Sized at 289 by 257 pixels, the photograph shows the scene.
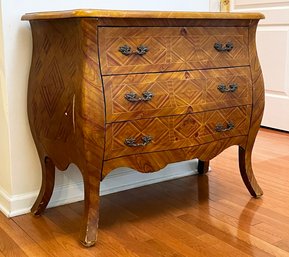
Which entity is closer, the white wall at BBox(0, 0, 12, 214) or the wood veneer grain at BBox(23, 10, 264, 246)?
the wood veneer grain at BBox(23, 10, 264, 246)

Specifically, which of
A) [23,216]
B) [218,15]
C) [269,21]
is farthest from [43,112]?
[269,21]

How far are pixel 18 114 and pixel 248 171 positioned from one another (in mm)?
1036

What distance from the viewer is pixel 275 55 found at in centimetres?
346

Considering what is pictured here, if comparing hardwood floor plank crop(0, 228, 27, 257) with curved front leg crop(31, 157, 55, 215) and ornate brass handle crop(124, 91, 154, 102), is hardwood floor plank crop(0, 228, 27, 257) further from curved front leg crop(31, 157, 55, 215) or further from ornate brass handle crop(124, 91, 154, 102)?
ornate brass handle crop(124, 91, 154, 102)

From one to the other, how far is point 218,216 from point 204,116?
1.38 feet

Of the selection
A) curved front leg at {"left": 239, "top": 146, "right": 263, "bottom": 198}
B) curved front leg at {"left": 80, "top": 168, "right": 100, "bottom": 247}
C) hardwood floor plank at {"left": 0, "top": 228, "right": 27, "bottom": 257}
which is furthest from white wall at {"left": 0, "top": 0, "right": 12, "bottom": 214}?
curved front leg at {"left": 239, "top": 146, "right": 263, "bottom": 198}

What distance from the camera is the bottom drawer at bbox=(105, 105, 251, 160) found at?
1.64 meters

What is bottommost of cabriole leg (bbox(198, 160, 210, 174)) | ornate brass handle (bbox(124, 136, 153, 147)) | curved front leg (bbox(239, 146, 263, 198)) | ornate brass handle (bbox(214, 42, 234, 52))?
cabriole leg (bbox(198, 160, 210, 174))

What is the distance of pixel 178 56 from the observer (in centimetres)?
177

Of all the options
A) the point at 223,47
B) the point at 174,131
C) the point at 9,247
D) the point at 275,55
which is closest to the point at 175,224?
the point at 174,131

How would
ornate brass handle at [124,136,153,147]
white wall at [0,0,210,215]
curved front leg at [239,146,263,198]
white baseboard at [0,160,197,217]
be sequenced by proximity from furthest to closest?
curved front leg at [239,146,263,198] < white baseboard at [0,160,197,217] < white wall at [0,0,210,215] < ornate brass handle at [124,136,153,147]

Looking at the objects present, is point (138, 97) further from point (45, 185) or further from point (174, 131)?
point (45, 185)

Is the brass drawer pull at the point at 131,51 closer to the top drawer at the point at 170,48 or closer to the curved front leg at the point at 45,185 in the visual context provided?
the top drawer at the point at 170,48

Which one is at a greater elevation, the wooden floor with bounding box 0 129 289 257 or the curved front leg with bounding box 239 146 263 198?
the curved front leg with bounding box 239 146 263 198
